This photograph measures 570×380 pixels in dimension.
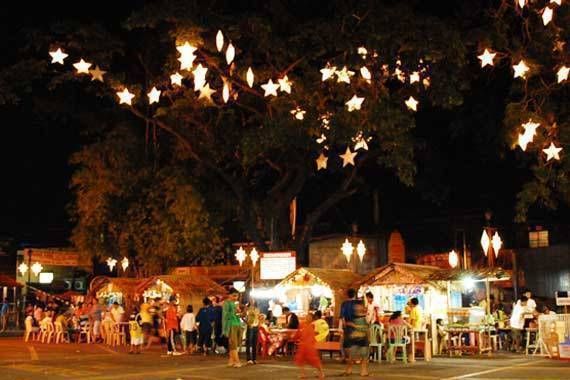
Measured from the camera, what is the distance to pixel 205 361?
17797 mm

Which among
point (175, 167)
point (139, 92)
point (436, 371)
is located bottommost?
point (436, 371)

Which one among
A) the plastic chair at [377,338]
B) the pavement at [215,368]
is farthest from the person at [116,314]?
the plastic chair at [377,338]

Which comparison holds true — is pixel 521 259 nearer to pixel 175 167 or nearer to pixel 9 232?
pixel 175 167

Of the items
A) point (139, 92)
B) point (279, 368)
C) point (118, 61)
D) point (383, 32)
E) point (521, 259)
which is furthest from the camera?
point (521, 259)

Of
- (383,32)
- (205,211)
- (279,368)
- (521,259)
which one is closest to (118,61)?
(205,211)

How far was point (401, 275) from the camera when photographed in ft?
65.9

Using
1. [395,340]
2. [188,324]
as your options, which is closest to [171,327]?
A: [188,324]

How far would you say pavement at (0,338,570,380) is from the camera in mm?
14062

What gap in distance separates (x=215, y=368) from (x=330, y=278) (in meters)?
6.49

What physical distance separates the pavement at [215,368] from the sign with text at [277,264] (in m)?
3.45

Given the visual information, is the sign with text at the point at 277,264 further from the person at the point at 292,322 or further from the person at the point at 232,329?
the person at the point at 232,329

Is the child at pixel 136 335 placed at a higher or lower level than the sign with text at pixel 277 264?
lower

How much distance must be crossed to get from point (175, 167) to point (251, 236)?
3.70 metres

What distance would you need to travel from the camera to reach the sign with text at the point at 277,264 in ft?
71.0
